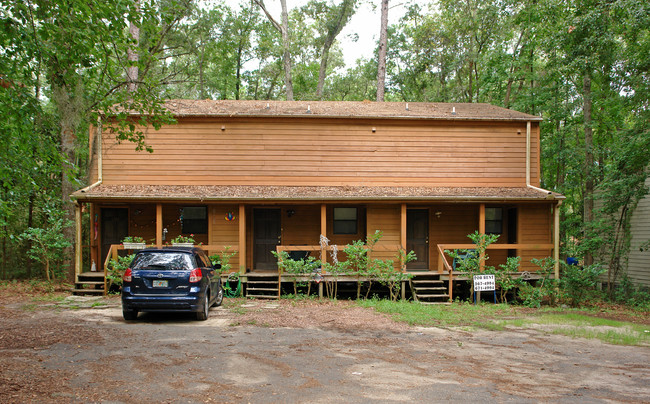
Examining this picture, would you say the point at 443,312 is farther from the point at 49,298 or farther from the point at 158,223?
the point at 49,298

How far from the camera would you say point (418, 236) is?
15930mm

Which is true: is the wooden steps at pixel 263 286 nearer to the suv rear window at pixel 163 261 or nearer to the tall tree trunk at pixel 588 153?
the suv rear window at pixel 163 261

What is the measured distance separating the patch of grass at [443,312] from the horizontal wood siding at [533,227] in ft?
10.2

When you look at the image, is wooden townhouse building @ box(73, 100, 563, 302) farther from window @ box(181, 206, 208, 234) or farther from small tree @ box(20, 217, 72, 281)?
small tree @ box(20, 217, 72, 281)

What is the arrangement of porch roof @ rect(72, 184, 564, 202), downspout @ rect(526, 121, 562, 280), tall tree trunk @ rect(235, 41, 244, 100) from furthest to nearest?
1. tall tree trunk @ rect(235, 41, 244, 100)
2. downspout @ rect(526, 121, 562, 280)
3. porch roof @ rect(72, 184, 564, 202)

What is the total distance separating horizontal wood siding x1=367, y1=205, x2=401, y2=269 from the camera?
49.4ft

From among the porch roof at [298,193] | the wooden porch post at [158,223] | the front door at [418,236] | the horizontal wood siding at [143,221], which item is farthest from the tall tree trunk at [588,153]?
the horizontal wood siding at [143,221]

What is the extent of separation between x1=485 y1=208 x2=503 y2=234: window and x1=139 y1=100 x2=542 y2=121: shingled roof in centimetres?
312

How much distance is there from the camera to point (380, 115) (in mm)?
15570

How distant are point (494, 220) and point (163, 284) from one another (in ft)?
37.6

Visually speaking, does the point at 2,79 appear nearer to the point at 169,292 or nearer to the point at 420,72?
the point at 169,292

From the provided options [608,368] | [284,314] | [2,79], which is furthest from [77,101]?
[608,368]

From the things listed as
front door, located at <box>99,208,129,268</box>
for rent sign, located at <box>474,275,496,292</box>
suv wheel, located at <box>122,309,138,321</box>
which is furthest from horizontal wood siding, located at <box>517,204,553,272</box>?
front door, located at <box>99,208,129,268</box>

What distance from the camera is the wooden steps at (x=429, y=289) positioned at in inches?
533
